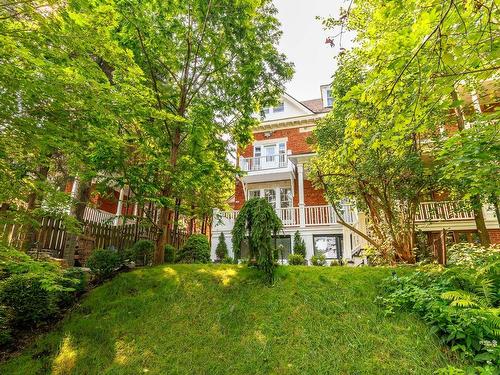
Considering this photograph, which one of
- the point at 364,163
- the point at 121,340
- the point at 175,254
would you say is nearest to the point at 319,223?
the point at 364,163

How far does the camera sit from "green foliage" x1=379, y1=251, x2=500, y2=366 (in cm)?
358

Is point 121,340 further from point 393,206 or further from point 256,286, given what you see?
point 393,206

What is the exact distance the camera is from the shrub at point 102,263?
6793mm

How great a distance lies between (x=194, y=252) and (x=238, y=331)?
13.5 ft

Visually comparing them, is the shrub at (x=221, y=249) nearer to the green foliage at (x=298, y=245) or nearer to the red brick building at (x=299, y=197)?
the red brick building at (x=299, y=197)

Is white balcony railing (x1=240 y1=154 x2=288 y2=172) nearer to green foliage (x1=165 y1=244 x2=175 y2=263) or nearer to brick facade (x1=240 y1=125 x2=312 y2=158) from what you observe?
brick facade (x1=240 y1=125 x2=312 y2=158)

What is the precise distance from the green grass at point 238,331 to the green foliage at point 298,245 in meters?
7.10

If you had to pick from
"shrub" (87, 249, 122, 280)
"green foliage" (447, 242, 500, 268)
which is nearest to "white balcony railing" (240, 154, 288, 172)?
"green foliage" (447, 242, 500, 268)

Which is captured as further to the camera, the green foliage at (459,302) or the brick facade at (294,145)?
the brick facade at (294,145)

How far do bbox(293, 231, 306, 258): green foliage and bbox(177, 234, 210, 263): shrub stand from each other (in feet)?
20.1

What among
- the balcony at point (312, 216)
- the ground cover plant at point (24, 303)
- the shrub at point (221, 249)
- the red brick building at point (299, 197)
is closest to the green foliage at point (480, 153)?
the ground cover plant at point (24, 303)

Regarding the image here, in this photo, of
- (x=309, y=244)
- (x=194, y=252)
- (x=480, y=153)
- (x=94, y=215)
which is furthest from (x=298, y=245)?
(x=94, y=215)

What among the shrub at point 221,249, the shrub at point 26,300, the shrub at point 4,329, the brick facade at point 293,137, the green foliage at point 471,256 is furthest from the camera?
the brick facade at point 293,137

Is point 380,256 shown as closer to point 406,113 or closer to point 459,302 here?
point 459,302
